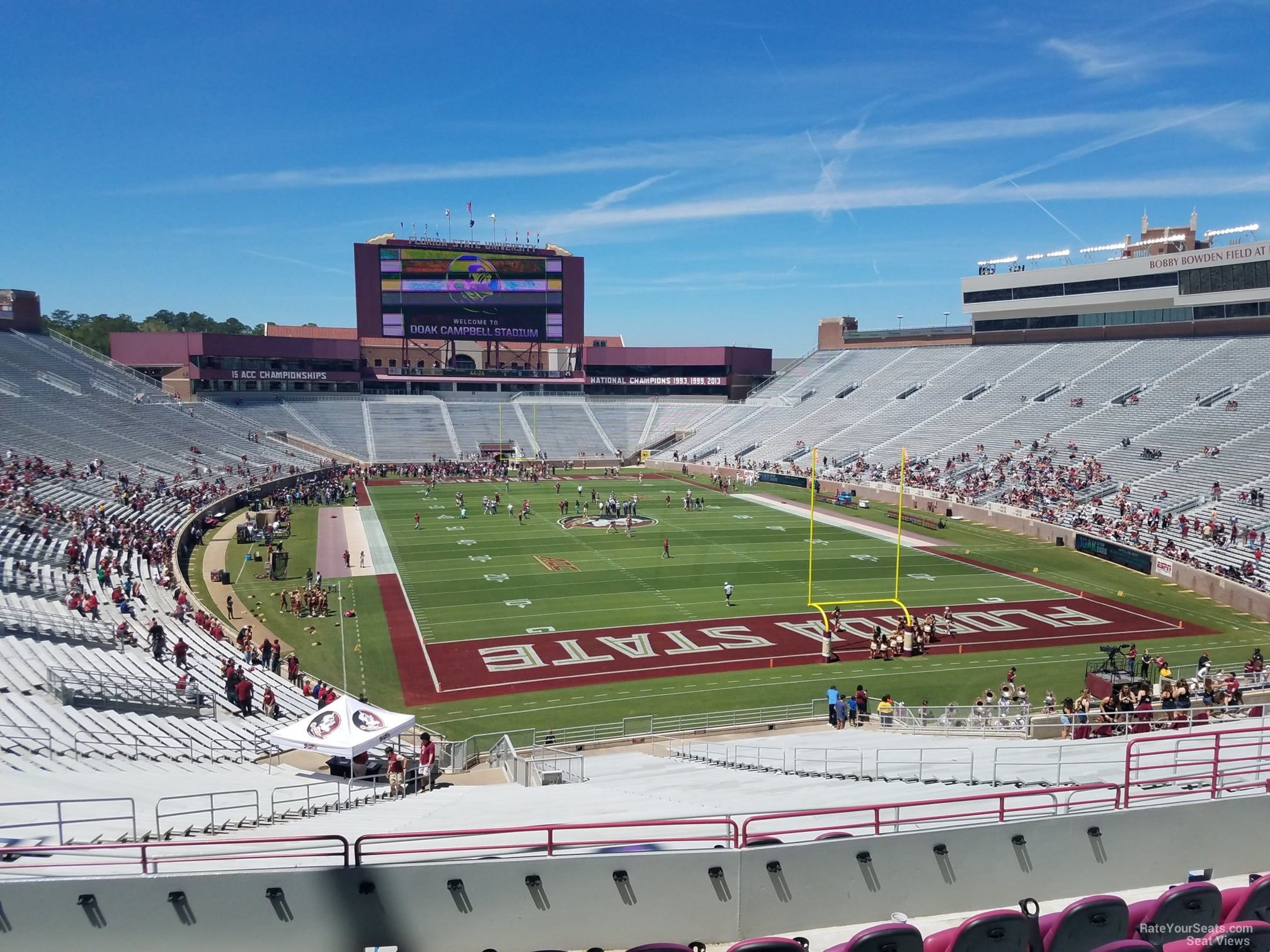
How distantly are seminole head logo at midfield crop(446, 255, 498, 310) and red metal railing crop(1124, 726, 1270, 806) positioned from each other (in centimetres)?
6961

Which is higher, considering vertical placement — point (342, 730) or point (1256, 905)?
point (1256, 905)

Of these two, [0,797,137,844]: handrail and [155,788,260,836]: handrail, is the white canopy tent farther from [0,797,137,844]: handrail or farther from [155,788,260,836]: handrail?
[0,797,137,844]: handrail

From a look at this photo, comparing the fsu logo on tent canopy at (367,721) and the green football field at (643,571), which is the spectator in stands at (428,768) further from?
the green football field at (643,571)

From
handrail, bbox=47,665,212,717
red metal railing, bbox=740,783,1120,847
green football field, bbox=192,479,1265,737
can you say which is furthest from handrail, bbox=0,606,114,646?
red metal railing, bbox=740,783,1120,847

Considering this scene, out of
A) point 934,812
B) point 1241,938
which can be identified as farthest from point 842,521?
point 1241,938

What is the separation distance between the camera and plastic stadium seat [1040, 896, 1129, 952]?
545 centimetres

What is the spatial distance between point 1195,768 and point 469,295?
71069 millimetres

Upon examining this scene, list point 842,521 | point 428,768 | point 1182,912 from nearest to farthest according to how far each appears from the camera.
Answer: point 1182,912
point 428,768
point 842,521

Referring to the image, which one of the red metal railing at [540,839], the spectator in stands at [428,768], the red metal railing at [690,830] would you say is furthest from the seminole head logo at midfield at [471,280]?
the red metal railing at [540,839]

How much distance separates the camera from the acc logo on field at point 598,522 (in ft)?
138

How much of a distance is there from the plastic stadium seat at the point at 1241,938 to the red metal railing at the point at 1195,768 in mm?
1612

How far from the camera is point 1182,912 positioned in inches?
222

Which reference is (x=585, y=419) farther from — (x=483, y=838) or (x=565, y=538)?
(x=483, y=838)

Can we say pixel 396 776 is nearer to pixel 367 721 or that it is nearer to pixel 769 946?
pixel 367 721
